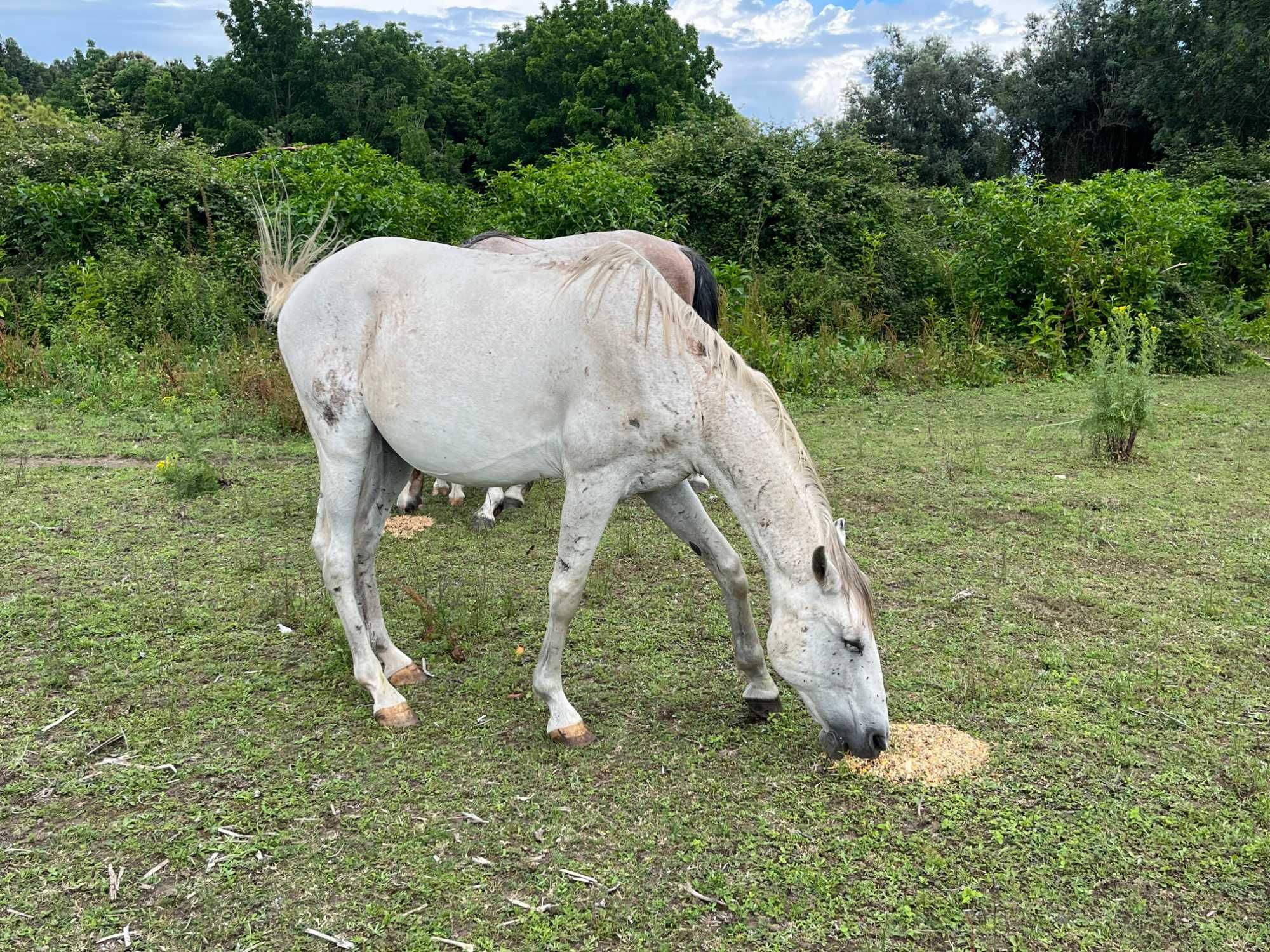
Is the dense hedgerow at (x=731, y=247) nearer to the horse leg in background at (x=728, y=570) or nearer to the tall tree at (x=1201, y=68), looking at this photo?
the horse leg in background at (x=728, y=570)

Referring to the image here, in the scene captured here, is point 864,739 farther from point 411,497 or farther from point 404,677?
point 411,497

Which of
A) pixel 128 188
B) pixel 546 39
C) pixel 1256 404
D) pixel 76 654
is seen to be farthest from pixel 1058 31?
pixel 76 654

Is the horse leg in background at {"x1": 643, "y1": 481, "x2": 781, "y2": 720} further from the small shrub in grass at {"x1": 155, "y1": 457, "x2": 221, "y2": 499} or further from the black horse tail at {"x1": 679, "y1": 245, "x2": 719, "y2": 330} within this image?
the small shrub in grass at {"x1": 155, "y1": 457, "x2": 221, "y2": 499}

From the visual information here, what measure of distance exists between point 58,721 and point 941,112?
106 feet

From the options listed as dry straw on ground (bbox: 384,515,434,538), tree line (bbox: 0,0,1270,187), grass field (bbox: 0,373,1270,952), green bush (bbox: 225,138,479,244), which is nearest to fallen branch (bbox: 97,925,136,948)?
grass field (bbox: 0,373,1270,952)

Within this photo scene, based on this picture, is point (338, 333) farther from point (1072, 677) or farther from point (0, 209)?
point (0, 209)

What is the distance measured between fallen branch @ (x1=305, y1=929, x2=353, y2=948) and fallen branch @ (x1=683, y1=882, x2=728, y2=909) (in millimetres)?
923

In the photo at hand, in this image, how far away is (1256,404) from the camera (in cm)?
950

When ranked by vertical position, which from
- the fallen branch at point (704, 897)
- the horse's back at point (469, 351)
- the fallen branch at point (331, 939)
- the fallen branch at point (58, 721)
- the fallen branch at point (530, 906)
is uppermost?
the horse's back at point (469, 351)

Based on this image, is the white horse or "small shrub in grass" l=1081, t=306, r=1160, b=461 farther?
"small shrub in grass" l=1081, t=306, r=1160, b=461

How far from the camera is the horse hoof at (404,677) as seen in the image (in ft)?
13.2

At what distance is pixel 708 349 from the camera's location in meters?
3.34

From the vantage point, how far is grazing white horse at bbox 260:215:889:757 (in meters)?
3.20

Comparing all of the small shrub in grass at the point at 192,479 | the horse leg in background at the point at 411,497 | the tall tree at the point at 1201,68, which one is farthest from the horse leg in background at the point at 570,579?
the tall tree at the point at 1201,68
